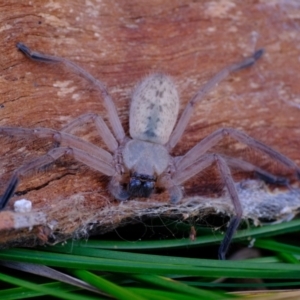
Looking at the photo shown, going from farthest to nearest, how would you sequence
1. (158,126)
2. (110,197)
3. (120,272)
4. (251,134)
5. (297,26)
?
(297,26) → (251,134) → (158,126) → (110,197) → (120,272)

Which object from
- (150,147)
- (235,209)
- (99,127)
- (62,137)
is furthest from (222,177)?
(62,137)

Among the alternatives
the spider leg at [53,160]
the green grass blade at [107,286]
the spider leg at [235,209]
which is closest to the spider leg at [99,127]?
the spider leg at [53,160]

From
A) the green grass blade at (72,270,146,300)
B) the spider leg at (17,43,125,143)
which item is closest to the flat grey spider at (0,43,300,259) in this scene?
the spider leg at (17,43,125,143)

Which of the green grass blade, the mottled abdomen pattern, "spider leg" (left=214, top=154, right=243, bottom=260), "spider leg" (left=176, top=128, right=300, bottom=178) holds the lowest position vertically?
the green grass blade

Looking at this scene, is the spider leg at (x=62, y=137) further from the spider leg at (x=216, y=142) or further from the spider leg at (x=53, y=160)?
the spider leg at (x=216, y=142)

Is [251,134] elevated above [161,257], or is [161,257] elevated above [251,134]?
[251,134]

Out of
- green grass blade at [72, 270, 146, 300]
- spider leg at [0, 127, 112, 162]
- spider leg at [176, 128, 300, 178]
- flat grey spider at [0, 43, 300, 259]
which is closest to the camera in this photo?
green grass blade at [72, 270, 146, 300]

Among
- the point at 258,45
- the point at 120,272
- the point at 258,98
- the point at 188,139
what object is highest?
the point at 258,45

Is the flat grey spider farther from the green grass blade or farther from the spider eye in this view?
the green grass blade

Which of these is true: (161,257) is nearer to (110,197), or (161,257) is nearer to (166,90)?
(110,197)

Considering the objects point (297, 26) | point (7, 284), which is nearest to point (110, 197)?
point (7, 284)
